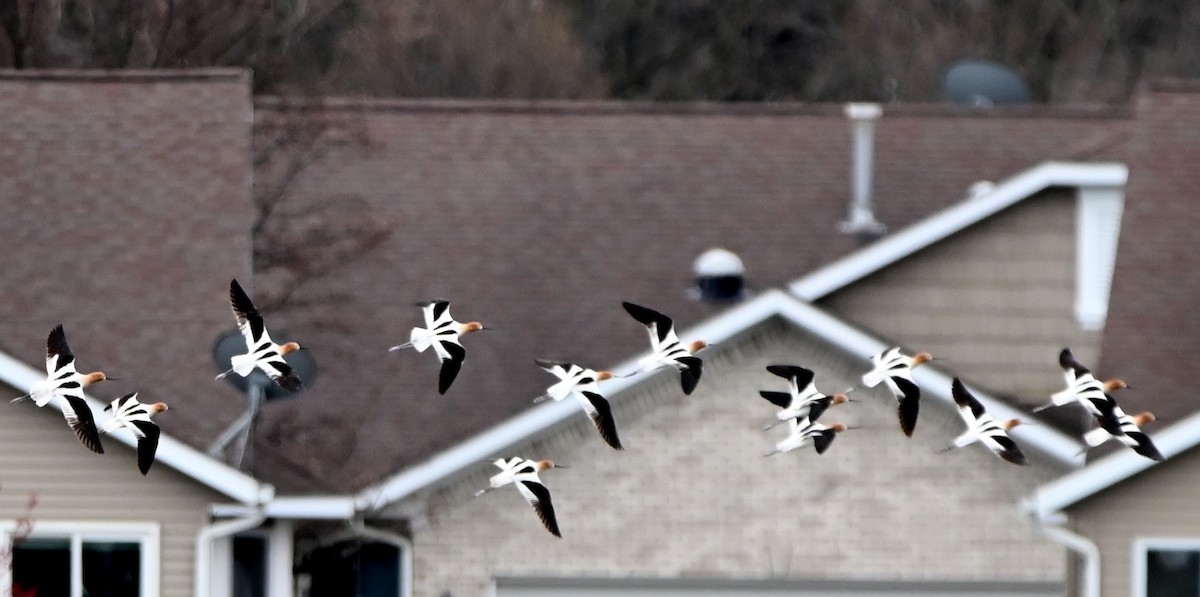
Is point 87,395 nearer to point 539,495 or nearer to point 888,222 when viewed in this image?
point 539,495

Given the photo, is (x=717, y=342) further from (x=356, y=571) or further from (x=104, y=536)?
(x=104, y=536)

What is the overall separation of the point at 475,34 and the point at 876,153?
65.2 ft

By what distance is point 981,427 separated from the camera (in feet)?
55.3

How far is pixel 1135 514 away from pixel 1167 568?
40 cm

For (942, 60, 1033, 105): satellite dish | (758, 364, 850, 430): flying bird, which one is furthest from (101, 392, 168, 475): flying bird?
(942, 60, 1033, 105): satellite dish

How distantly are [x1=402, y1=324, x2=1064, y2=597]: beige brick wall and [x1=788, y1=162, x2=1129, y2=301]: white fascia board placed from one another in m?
0.82

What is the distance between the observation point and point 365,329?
20453 mm

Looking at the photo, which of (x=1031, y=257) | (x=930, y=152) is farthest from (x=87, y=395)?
(x=930, y=152)

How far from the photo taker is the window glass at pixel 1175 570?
17.8 meters

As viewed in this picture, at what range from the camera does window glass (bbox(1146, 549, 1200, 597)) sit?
17.8 meters

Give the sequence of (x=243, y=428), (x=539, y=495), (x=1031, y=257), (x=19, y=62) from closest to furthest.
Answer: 1. (x=539, y=495)
2. (x=243, y=428)
3. (x=1031, y=257)
4. (x=19, y=62)

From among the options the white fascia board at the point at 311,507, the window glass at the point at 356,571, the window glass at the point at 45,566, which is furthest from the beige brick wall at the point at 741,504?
the window glass at the point at 45,566

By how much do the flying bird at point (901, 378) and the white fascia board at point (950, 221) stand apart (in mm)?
1763

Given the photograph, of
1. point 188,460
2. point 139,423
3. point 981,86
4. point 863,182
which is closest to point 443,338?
point 139,423
